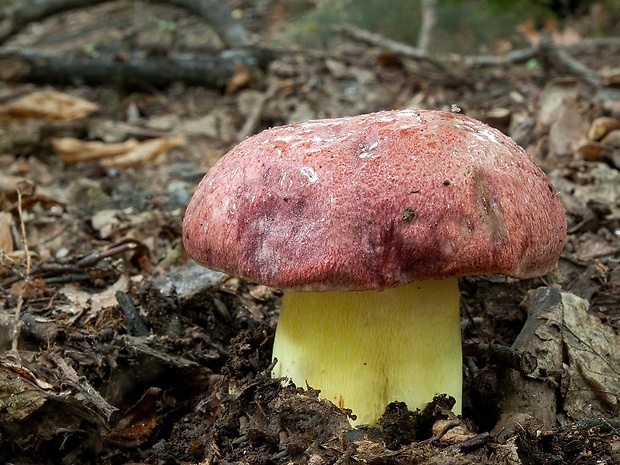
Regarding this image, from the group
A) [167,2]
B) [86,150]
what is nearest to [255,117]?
[86,150]

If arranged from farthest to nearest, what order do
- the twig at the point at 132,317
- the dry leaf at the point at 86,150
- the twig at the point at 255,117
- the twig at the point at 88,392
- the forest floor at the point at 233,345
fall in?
the twig at the point at 255,117 < the dry leaf at the point at 86,150 < the twig at the point at 132,317 < the twig at the point at 88,392 < the forest floor at the point at 233,345

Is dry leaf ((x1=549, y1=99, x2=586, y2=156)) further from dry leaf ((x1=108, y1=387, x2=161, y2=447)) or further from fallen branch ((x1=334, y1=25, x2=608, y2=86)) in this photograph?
dry leaf ((x1=108, y1=387, x2=161, y2=447))

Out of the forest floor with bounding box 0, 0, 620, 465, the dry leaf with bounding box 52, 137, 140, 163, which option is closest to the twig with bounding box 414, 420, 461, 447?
the forest floor with bounding box 0, 0, 620, 465

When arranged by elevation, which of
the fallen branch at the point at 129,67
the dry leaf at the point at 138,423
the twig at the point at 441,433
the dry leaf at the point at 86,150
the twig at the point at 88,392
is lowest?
the dry leaf at the point at 86,150

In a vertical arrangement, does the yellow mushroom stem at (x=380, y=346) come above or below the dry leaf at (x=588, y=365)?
above

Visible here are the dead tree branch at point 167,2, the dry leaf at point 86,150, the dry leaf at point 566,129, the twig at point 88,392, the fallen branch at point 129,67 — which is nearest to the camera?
the twig at point 88,392

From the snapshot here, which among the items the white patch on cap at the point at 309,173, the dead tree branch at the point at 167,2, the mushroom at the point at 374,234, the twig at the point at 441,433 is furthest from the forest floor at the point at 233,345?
the dead tree branch at the point at 167,2

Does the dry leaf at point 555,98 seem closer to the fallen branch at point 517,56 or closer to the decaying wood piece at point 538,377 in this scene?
the fallen branch at point 517,56

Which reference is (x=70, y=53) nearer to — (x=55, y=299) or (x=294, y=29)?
(x=294, y=29)
